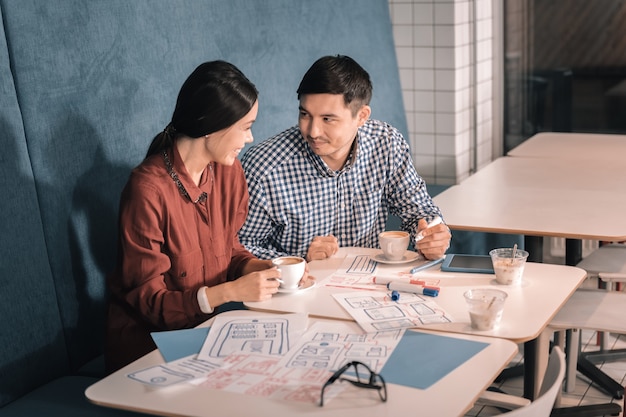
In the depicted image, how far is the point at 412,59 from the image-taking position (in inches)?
185

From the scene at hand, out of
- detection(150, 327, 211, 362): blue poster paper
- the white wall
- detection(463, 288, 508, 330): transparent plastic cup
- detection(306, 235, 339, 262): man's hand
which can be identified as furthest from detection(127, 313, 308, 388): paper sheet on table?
the white wall

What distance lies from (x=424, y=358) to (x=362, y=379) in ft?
0.57

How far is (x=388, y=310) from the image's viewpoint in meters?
2.16

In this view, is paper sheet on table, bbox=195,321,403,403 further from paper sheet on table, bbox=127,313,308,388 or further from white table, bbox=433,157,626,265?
white table, bbox=433,157,626,265

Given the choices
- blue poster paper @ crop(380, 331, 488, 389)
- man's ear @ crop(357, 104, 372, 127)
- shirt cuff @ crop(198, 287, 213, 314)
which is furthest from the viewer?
man's ear @ crop(357, 104, 372, 127)

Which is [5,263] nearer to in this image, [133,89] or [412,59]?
[133,89]

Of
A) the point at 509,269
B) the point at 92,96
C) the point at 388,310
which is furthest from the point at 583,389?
the point at 92,96

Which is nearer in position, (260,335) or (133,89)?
(260,335)

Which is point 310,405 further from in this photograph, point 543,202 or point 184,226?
point 543,202

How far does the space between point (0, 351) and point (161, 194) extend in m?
0.59

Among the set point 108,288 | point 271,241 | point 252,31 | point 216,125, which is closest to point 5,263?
point 108,288

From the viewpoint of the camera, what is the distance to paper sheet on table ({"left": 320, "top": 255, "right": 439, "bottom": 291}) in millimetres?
2377

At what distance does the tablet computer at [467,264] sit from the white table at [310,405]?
0.60m

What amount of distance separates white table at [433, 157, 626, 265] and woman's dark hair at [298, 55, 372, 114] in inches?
26.0
